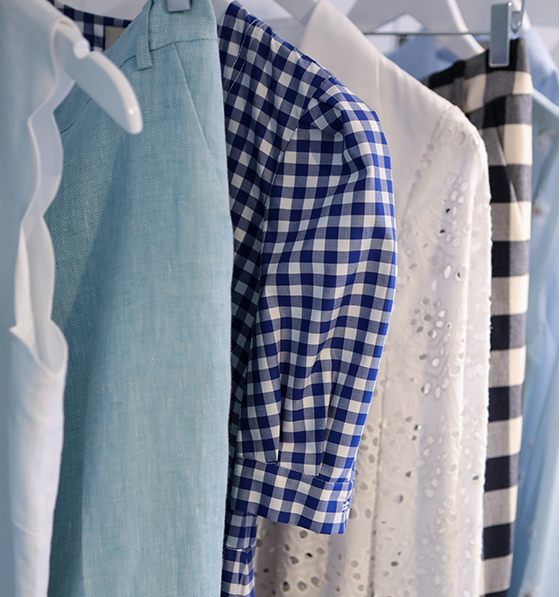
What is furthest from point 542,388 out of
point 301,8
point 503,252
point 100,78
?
point 100,78

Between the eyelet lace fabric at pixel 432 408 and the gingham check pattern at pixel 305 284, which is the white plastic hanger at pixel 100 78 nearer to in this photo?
the gingham check pattern at pixel 305 284

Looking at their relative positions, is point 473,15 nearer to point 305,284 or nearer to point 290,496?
point 305,284

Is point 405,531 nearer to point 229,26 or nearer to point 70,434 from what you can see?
point 70,434

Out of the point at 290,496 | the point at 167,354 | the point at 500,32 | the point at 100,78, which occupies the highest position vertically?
the point at 500,32

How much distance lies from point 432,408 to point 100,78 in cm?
43

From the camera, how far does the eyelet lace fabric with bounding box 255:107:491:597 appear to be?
51 centimetres

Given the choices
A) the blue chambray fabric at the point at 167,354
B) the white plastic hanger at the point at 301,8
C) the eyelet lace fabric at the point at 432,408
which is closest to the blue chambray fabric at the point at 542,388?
the eyelet lace fabric at the point at 432,408

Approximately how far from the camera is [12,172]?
0.29 meters

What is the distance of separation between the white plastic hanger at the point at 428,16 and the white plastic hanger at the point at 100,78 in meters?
0.49

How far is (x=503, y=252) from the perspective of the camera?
2.01 ft

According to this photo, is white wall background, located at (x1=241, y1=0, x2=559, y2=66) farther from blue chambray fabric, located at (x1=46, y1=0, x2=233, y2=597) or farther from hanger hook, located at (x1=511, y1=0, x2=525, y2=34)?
blue chambray fabric, located at (x1=46, y1=0, x2=233, y2=597)

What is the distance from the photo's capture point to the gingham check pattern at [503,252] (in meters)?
0.60

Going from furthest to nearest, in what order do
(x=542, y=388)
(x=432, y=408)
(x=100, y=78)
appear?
(x=542, y=388) < (x=432, y=408) < (x=100, y=78)

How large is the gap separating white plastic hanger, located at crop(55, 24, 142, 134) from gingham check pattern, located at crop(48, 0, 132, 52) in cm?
38
